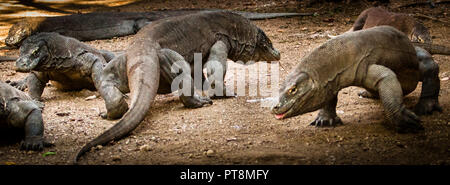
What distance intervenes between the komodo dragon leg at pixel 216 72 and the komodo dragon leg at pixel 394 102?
2.15m

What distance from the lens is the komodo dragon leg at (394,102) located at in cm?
377

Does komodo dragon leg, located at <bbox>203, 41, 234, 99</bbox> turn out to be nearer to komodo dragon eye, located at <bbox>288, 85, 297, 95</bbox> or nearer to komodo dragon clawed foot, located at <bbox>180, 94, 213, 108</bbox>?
komodo dragon clawed foot, located at <bbox>180, 94, 213, 108</bbox>

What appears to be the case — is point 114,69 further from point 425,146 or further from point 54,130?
point 425,146

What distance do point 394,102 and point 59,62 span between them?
3.58 meters

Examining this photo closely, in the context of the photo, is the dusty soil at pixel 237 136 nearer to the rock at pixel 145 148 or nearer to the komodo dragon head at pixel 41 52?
the rock at pixel 145 148

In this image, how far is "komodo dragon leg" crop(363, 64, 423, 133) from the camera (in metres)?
3.77

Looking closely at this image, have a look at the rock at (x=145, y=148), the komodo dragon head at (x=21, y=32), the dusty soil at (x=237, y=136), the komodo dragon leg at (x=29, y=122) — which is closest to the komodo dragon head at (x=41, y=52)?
the dusty soil at (x=237, y=136)

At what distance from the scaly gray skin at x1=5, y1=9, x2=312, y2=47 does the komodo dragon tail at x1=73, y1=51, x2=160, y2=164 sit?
429 centimetres

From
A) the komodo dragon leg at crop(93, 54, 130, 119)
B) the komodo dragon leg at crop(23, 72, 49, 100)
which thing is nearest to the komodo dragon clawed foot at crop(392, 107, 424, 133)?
the komodo dragon leg at crop(93, 54, 130, 119)

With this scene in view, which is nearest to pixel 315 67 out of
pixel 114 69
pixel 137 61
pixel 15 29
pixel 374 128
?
pixel 374 128

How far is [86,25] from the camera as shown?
9.32m

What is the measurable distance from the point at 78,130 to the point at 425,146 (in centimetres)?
288

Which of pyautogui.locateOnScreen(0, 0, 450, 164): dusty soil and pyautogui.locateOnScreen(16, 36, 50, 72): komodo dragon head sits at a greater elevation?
pyautogui.locateOnScreen(16, 36, 50, 72): komodo dragon head

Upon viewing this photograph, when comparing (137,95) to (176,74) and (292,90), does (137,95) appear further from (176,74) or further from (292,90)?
(292,90)
